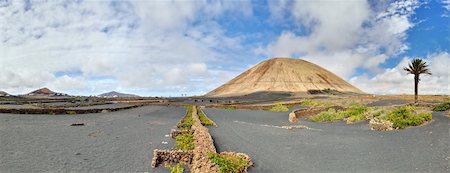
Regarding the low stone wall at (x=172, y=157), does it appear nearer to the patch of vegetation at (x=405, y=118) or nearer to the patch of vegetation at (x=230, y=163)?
the patch of vegetation at (x=230, y=163)

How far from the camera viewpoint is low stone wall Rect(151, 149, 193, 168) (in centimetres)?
1605

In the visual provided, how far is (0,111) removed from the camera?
48.1m

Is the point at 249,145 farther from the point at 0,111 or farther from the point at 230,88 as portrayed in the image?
the point at 230,88

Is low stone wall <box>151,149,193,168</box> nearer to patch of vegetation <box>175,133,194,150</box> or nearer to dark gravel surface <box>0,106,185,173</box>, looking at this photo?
dark gravel surface <box>0,106,185,173</box>

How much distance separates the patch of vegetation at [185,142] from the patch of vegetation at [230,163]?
480 cm

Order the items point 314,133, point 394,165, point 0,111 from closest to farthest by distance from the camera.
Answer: point 394,165, point 314,133, point 0,111

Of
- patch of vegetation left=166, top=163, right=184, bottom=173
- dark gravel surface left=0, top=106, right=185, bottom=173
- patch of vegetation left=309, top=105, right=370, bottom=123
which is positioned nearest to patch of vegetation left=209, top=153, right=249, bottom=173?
patch of vegetation left=166, top=163, right=184, bottom=173

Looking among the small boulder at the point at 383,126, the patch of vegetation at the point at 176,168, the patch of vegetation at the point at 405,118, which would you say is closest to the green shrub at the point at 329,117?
the patch of vegetation at the point at 405,118

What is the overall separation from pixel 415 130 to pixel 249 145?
38.5 feet

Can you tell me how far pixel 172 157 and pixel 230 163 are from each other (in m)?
3.69

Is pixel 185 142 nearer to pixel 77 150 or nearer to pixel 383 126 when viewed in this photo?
pixel 77 150

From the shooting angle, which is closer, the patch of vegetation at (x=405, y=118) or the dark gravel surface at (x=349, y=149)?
the dark gravel surface at (x=349, y=149)

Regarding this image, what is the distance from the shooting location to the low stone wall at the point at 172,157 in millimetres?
16047

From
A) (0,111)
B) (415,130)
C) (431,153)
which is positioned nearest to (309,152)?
(431,153)
